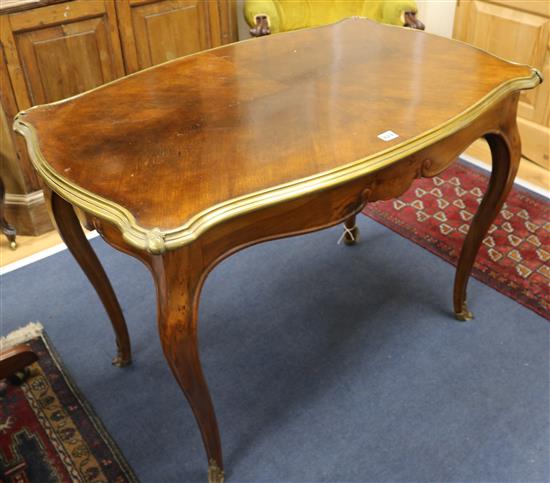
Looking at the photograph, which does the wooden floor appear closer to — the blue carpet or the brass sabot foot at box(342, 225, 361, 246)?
the blue carpet

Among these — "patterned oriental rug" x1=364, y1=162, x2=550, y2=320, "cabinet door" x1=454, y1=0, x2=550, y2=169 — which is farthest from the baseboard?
"cabinet door" x1=454, y1=0, x2=550, y2=169

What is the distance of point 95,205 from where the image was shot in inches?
48.3

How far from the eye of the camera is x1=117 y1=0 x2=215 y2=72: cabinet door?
2764mm

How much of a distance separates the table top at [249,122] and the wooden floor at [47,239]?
1.15 m

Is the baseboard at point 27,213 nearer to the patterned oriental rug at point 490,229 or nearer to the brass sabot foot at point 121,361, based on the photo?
the brass sabot foot at point 121,361

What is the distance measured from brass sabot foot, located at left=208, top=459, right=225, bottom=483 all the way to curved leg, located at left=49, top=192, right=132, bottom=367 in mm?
562

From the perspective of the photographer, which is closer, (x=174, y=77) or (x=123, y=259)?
(x=174, y=77)

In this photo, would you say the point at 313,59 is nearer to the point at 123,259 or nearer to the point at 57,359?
the point at 123,259

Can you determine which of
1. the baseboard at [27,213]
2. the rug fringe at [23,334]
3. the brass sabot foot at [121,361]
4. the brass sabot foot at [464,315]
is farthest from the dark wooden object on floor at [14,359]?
the brass sabot foot at [464,315]

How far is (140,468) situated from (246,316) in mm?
686

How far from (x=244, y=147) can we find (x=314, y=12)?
2045 mm

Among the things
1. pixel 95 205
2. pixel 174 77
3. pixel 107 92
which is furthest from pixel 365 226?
pixel 95 205

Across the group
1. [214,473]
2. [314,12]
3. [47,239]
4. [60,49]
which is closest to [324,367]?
[214,473]

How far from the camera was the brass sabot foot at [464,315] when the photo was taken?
2127mm
